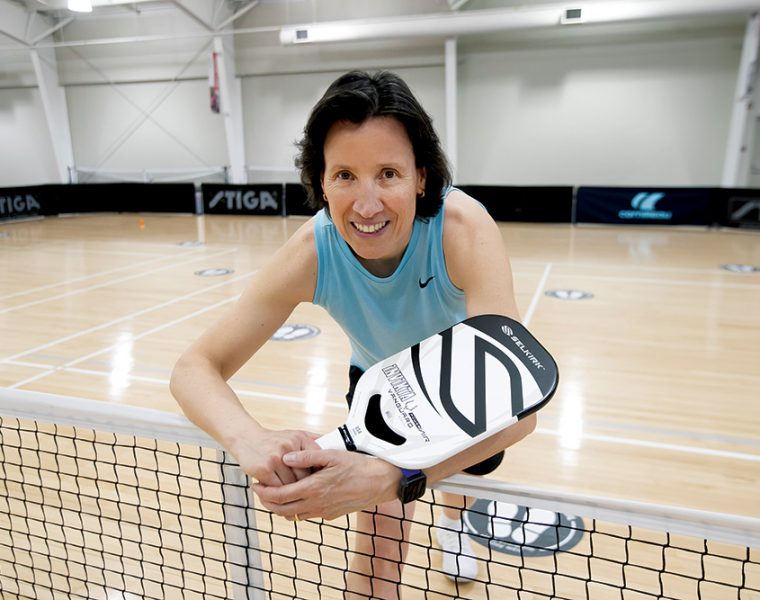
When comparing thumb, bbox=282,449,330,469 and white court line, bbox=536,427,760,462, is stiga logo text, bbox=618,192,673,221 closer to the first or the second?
white court line, bbox=536,427,760,462

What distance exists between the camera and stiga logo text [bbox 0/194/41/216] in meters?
14.6

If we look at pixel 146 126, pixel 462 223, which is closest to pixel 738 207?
pixel 462 223

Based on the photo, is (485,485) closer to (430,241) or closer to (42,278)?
(430,241)

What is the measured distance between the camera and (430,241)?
1.71m

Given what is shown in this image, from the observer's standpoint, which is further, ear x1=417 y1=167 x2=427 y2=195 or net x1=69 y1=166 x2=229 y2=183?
net x1=69 y1=166 x2=229 y2=183

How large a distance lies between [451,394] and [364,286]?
0.61 metres

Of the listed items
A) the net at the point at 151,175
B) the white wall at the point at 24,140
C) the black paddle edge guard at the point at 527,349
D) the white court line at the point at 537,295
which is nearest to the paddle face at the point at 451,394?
the black paddle edge guard at the point at 527,349

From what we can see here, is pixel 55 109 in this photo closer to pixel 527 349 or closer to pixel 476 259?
pixel 476 259

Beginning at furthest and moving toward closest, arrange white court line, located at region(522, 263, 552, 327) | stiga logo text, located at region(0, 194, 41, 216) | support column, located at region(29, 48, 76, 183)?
1. support column, located at region(29, 48, 76, 183)
2. stiga logo text, located at region(0, 194, 41, 216)
3. white court line, located at region(522, 263, 552, 327)

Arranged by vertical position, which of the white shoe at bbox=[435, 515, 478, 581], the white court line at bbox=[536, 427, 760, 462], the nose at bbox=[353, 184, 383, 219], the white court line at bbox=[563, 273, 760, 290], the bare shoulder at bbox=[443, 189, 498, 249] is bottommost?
the white court line at bbox=[563, 273, 760, 290]

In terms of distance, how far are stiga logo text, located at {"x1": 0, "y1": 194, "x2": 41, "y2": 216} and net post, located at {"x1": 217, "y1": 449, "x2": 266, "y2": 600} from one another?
15.8 metres

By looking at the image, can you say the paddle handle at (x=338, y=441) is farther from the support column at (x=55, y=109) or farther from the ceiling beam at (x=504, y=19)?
the support column at (x=55, y=109)

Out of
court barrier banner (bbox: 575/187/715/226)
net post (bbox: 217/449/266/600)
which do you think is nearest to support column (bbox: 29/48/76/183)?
court barrier banner (bbox: 575/187/715/226)

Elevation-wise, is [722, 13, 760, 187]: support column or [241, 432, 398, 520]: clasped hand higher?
[722, 13, 760, 187]: support column
